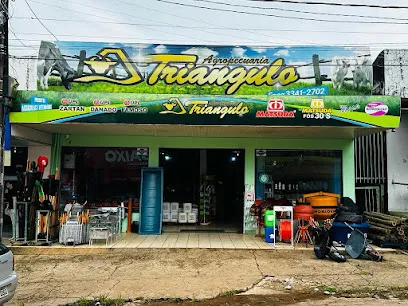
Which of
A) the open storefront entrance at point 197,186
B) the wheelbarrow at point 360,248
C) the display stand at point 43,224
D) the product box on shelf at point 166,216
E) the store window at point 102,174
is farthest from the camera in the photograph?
the product box on shelf at point 166,216

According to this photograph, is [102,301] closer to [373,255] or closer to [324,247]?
[324,247]

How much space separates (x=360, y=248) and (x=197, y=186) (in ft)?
22.0

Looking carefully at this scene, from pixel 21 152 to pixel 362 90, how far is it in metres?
10.9

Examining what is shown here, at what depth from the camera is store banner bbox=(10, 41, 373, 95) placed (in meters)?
10.7

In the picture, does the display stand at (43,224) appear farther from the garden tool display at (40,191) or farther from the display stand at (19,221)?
the garden tool display at (40,191)

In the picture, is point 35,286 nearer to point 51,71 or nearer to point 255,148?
point 51,71

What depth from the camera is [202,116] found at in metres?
9.62

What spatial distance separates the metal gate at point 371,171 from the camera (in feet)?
41.1

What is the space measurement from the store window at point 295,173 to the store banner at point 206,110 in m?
2.72

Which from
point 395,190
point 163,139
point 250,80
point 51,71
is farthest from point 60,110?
point 395,190

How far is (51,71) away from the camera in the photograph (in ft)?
35.0

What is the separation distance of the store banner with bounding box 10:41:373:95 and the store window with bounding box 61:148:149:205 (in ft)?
8.13

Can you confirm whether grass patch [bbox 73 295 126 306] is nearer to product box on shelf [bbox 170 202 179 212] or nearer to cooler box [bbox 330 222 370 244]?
cooler box [bbox 330 222 370 244]

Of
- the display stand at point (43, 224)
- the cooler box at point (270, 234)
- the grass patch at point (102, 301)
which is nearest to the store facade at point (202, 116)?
the cooler box at point (270, 234)
